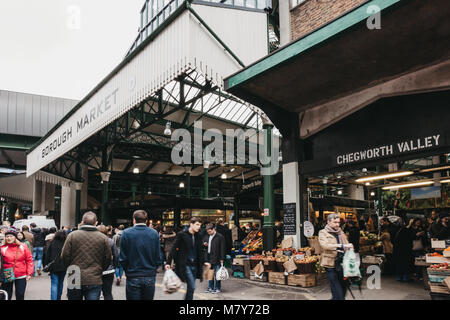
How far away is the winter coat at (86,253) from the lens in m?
5.00

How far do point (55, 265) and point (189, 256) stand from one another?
265cm

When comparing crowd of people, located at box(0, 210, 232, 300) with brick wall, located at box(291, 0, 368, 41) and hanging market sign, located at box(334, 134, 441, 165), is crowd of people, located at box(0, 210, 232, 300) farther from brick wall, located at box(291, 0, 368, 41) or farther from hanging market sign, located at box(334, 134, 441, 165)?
brick wall, located at box(291, 0, 368, 41)

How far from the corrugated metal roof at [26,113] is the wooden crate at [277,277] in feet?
70.5

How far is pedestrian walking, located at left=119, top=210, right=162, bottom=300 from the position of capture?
514cm

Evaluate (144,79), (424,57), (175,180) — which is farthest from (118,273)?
(175,180)

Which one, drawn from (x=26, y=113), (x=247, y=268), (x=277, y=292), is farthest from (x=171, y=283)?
(x=26, y=113)

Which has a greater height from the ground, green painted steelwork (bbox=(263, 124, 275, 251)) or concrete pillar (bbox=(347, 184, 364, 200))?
concrete pillar (bbox=(347, 184, 364, 200))

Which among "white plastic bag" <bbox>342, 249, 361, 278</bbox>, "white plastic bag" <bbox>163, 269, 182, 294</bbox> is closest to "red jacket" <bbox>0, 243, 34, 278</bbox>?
"white plastic bag" <bbox>163, 269, 182, 294</bbox>

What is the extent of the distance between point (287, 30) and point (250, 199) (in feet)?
25.2

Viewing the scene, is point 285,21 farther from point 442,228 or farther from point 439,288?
point 439,288

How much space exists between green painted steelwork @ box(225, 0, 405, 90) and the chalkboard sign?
157 inches

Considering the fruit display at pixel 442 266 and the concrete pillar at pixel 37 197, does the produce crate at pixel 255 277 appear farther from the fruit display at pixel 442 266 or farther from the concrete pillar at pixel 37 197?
the concrete pillar at pixel 37 197

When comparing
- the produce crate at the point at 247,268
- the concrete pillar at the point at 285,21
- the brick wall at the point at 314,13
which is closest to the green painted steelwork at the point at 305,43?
the brick wall at the point at 314,13

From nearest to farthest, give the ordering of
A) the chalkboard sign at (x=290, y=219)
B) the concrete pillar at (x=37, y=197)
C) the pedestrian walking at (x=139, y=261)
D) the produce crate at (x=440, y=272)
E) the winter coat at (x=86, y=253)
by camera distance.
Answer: the winter coat at (x=86, y=253)
the pedestrian walking at (x=139, y=261)
the produce crate at (x=440, y=272)
the chalkboard sign at (x=290, y=219)
the concrete pillar at (x=37, y=197)
